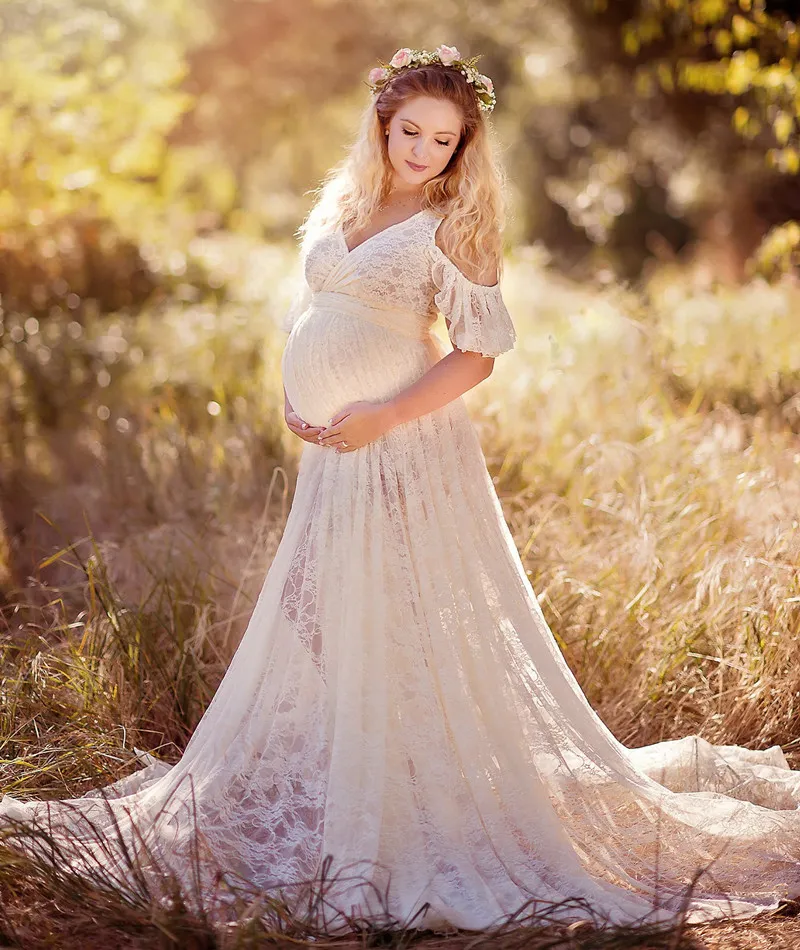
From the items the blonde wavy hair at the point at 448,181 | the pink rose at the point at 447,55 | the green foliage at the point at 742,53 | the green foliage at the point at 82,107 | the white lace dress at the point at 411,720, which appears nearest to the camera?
the white lace dress at the point at 411,720

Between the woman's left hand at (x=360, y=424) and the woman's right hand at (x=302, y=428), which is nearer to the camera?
the woman's left hand at (x=360, y=424)

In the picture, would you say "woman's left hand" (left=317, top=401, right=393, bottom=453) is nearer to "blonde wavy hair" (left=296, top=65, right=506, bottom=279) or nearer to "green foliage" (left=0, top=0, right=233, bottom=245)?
"blonde wavy hair" (left=296, top=65, right=506, bottom=279)

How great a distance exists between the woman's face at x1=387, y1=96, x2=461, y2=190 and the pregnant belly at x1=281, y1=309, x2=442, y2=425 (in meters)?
0.42

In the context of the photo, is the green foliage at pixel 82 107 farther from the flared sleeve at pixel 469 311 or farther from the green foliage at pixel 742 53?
the flared sleeve at pixel 469 311

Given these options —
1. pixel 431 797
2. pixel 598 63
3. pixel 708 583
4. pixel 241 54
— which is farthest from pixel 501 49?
pixel 431 797

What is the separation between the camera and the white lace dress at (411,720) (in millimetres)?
2777

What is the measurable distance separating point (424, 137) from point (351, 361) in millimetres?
616

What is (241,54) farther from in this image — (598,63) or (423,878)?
(423,878)

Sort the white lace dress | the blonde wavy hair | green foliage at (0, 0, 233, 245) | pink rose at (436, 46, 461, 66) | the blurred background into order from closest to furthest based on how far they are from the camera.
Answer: the white lace dress < the blonde wavy hair < pink rose at (436, 46, 461, 66) < the blurred background < green foliage at (0, 0, 233, 245)

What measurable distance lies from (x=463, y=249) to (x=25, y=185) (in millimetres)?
6510

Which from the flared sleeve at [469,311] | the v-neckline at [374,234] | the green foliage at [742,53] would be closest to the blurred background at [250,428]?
the green foliage at [742,53]

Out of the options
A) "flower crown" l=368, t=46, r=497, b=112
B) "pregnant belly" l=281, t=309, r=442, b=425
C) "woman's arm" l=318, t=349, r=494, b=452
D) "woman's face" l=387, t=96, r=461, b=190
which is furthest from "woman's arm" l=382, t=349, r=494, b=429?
"flower crown" l=368, t=46, r=497, b=112

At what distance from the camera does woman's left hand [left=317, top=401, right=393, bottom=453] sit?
2801 mm

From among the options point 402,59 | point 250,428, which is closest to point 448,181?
point 402,59
